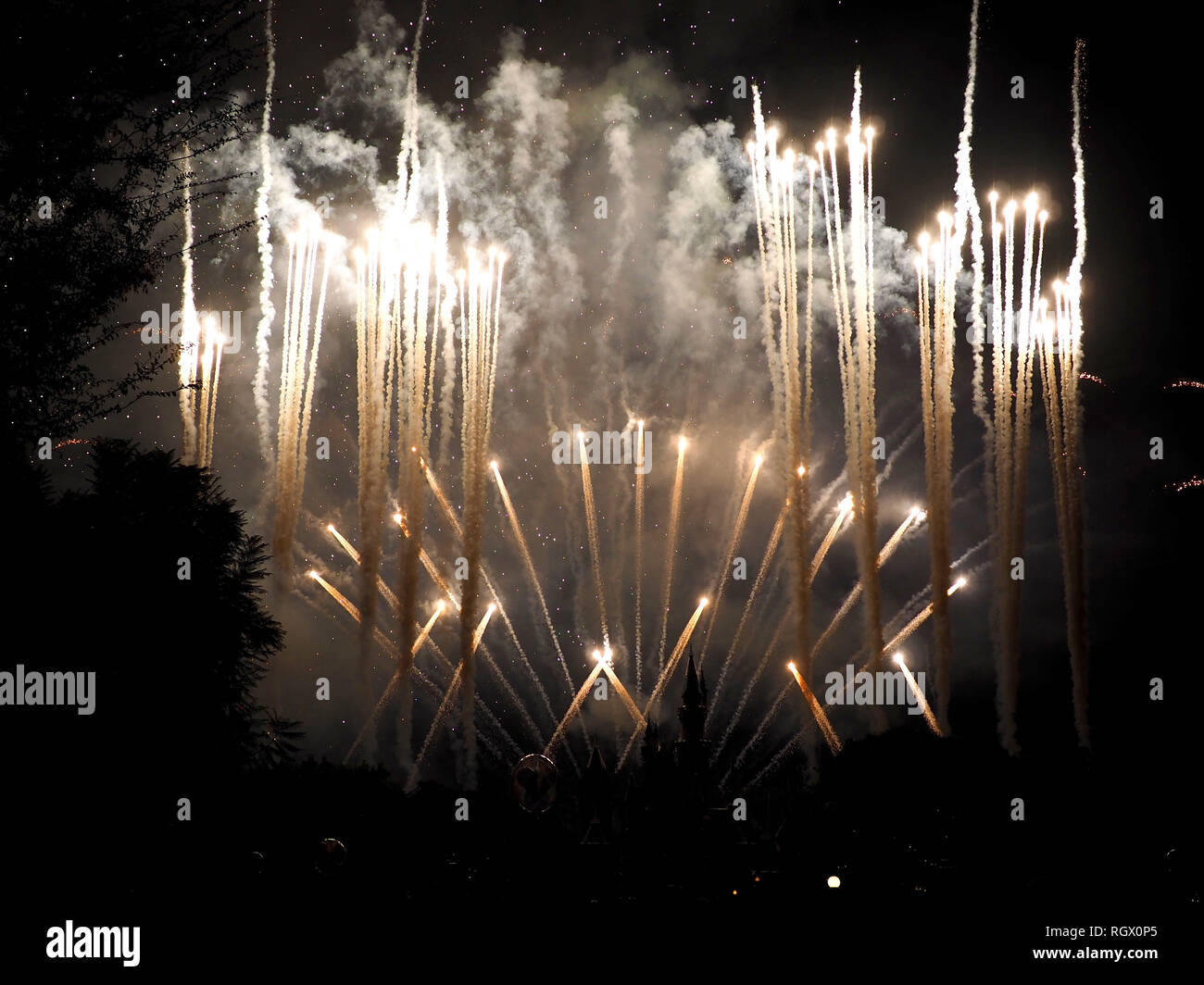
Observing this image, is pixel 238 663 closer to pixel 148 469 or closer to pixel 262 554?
pixel 262 554

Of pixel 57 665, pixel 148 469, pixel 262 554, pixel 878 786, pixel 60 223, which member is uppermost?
pixel 60 223

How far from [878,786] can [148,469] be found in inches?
2385

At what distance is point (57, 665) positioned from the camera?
9.84 m

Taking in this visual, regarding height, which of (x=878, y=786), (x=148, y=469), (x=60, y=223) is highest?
(x=60, y=223)

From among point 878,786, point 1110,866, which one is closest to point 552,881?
point 1110,866
